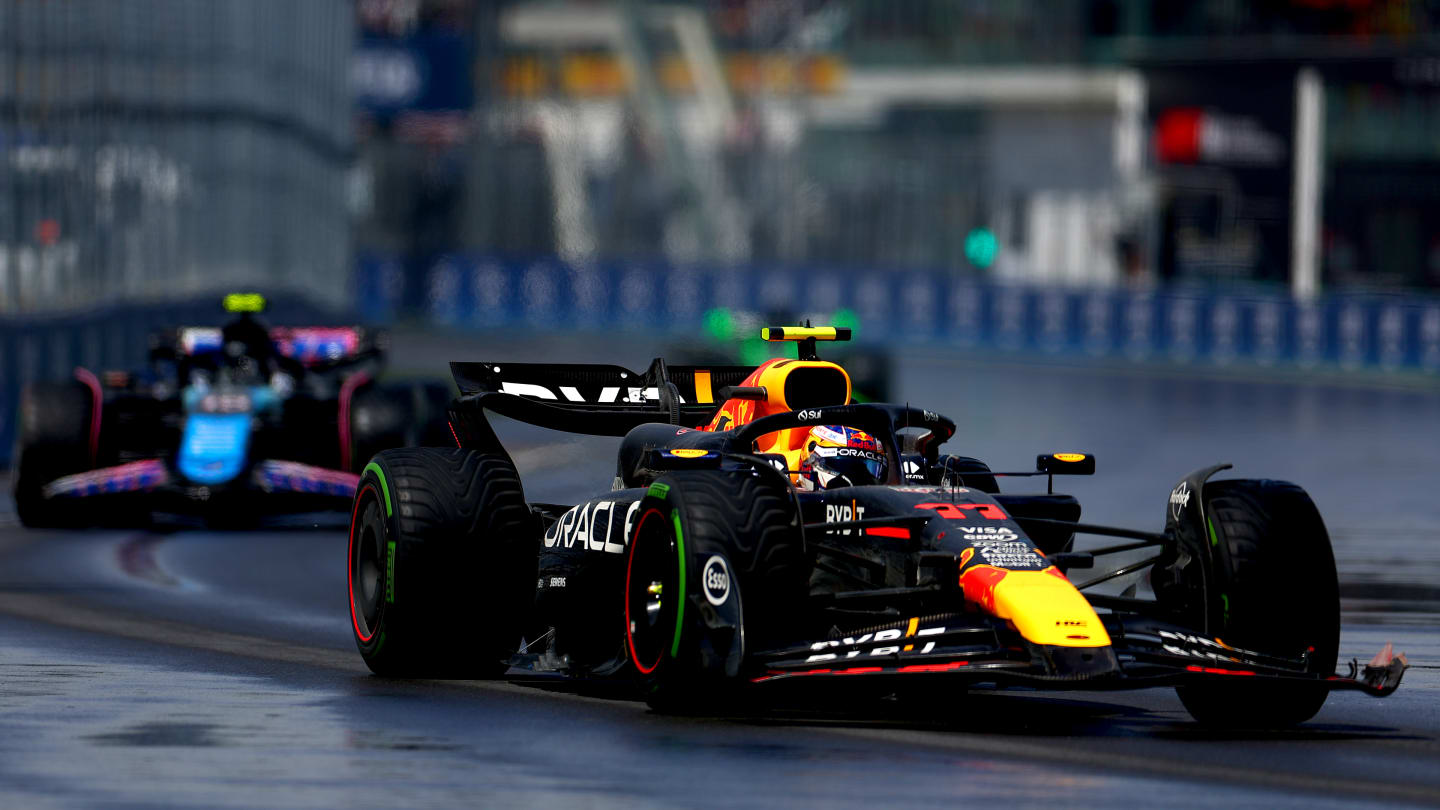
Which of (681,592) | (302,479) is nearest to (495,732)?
(681,592)

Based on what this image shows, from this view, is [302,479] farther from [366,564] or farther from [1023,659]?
[1023,659]

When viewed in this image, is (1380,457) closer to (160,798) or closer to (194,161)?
(194,161)

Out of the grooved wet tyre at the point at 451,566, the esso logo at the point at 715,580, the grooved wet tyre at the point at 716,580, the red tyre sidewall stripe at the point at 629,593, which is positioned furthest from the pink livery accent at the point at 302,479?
the esso logo at the point at 715,580

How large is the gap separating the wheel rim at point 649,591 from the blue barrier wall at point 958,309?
2881 centimetres

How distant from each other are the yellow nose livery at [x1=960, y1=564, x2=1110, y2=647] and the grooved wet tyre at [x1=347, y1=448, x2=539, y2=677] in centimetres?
226

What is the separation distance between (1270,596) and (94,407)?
11.0 metres

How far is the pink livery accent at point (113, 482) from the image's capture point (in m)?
18.5

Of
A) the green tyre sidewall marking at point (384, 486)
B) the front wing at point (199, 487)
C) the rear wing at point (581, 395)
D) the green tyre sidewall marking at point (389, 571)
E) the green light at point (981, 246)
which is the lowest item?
the front wing at point (199, 487)

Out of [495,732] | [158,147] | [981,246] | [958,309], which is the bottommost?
[495,732]

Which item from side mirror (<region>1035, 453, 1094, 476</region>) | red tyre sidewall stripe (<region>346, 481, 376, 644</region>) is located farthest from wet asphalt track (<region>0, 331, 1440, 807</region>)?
side mirror (<region>1035, 453, 1094, 476</region>)

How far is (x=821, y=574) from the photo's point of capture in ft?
34.6

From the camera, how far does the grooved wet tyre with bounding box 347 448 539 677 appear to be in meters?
10.9

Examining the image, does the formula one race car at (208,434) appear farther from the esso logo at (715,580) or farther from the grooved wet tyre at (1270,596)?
the grooved wet tyre at (1270,596)

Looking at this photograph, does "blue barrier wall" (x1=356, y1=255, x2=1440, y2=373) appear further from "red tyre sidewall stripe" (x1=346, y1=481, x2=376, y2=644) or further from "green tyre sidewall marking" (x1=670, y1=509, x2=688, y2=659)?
"green tyre sidewall marking" (x1=670, y1=509, x2=688, y2=659)
